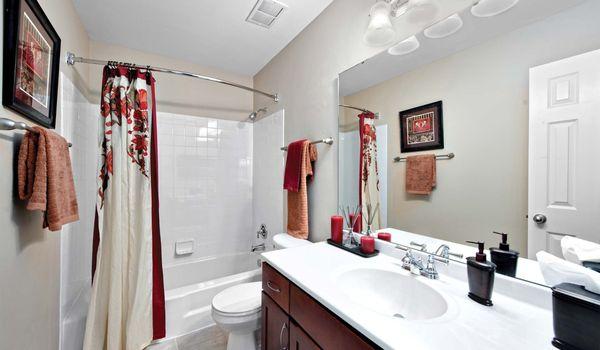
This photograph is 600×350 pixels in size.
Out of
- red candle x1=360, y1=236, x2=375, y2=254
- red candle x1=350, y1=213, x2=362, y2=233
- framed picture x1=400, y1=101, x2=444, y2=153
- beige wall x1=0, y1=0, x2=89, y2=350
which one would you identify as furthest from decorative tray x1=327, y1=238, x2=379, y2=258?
beige wall x1=0, y1=0, x2=89, y2=350

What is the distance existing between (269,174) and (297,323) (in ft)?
5.09

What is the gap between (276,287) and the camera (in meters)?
1.06

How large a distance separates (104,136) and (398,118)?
172 cm

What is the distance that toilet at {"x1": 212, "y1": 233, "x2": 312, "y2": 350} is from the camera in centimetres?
129

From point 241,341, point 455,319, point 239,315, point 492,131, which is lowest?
point 241,341

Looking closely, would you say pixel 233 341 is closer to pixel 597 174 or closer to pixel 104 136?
pixel 104 136

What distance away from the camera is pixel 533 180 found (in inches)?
30.6

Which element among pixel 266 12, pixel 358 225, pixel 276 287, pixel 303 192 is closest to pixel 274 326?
pixel 276 287

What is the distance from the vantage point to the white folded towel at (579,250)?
0.65 meters

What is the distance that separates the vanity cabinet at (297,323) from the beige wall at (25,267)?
949 mm

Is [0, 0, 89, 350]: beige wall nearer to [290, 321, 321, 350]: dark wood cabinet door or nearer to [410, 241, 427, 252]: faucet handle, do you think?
[290, 321, 321, 350]: dark wood cabinet door

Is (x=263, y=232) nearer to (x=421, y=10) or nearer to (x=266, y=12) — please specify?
(x=266, y=12)

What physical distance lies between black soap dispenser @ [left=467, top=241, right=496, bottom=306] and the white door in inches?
8.1

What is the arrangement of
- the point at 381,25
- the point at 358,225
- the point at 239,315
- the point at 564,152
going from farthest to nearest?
the point at 358,225, the point at 239,315, the point at 381,25, the point at 564,152
